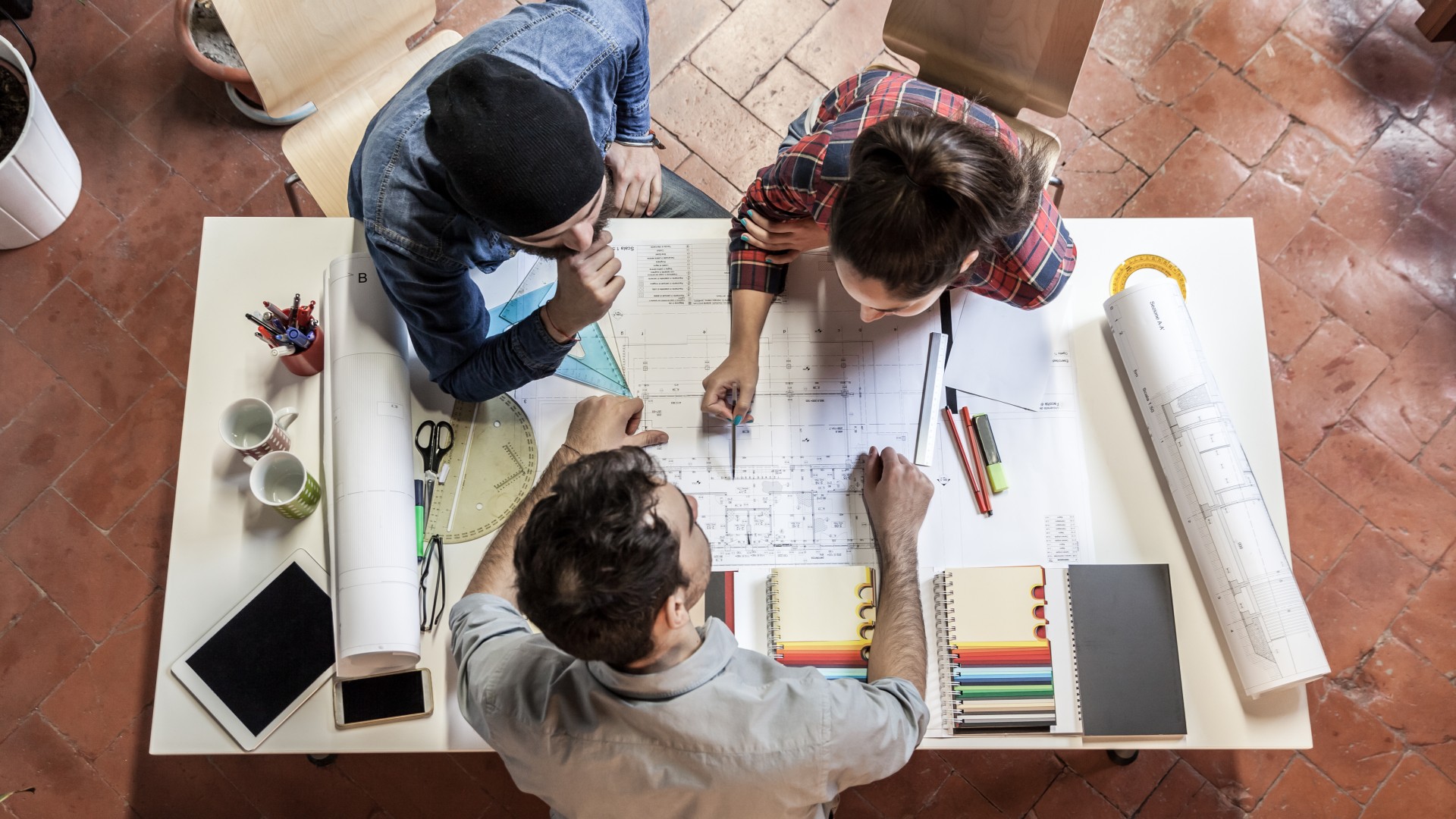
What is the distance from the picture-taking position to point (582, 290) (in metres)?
1.62

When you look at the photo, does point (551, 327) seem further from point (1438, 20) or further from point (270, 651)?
point (1438, 20)

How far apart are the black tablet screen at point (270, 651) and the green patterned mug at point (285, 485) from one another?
125 millimetres

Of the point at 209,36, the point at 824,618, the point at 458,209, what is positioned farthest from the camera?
the point at 209,36

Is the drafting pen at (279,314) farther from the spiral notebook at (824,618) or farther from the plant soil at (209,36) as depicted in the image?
the plant soil at (209,36)

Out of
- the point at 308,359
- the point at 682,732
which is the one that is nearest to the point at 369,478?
the point at 308,359

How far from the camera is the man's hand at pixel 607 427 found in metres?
1.70

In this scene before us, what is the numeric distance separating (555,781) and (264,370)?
102 cm

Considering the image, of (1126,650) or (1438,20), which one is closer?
(1126,650)

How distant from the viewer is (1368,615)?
2.53 m

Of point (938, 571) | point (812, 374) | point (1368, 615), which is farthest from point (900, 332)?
point (1368, 615)

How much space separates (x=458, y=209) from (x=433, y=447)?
485 millimetres

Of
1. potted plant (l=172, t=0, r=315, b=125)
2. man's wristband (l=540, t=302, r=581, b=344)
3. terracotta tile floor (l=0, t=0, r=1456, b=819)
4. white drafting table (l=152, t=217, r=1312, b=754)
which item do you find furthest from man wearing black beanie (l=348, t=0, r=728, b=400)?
potted plant (l=172, t=0, r=315, b=125)

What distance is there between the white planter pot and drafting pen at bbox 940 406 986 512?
260 centimetres

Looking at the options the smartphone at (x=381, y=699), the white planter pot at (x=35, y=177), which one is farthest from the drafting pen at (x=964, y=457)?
the white planter pot at (x=35, y=177)
